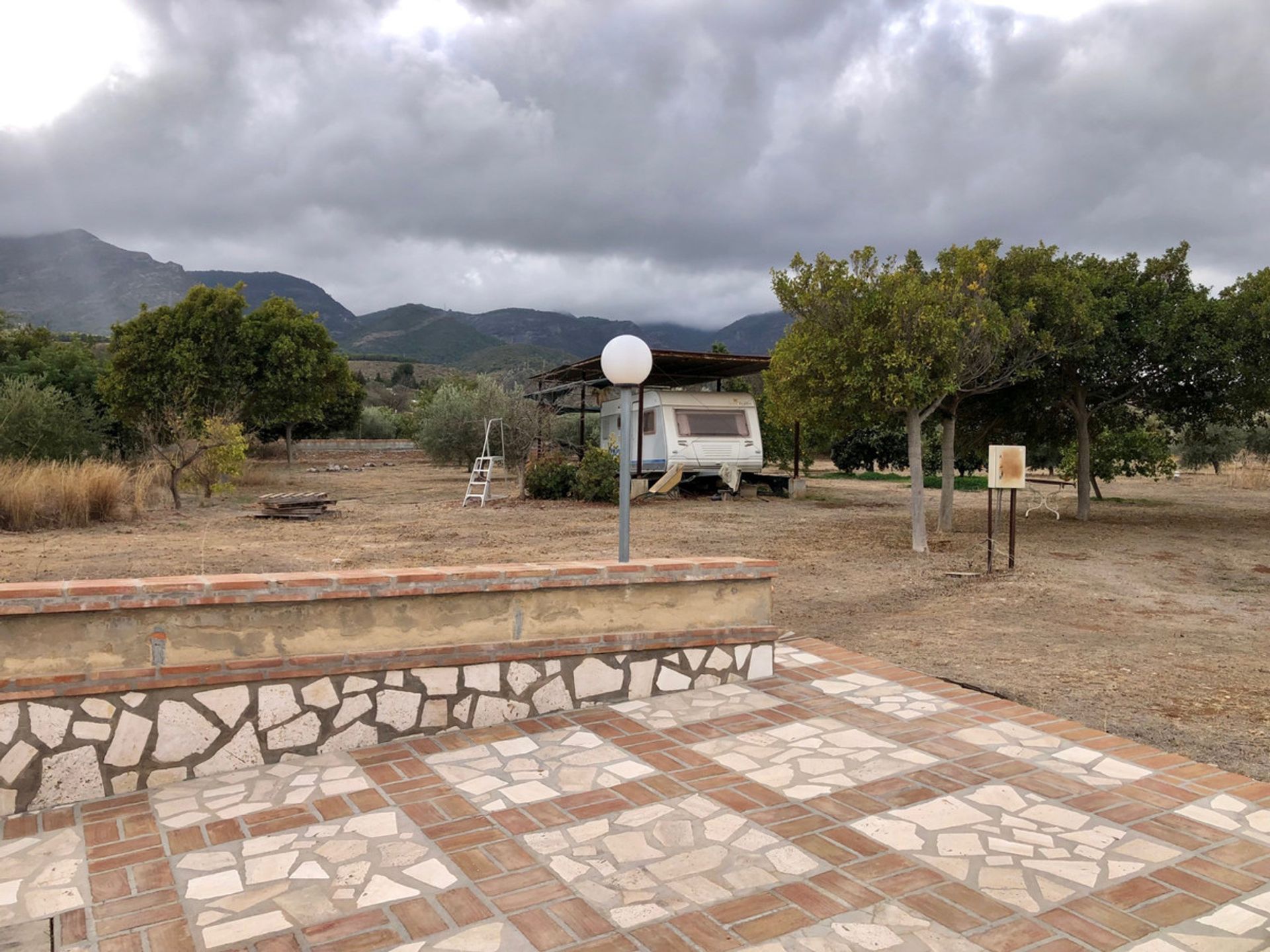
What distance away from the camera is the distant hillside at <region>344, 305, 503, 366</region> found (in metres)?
97.2

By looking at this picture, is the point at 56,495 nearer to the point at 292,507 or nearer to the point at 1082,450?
the point at 292,507

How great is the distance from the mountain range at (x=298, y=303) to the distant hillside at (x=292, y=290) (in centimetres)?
28

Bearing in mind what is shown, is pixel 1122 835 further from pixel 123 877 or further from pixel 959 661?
pixel 123 877

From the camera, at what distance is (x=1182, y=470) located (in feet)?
Result: 97.9

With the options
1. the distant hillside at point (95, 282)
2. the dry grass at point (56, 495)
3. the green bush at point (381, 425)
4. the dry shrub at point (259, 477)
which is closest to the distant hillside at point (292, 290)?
the distant hillside at point (95, 282)

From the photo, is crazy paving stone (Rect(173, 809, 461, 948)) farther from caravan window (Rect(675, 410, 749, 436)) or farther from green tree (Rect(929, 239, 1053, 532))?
caravan window (Rect(675, 410, 749, 436))

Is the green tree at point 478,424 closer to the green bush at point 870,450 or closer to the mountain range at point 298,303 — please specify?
the green bush at point 870,450

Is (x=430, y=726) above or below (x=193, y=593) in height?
below

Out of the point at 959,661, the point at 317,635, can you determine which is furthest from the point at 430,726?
the point at 959,661

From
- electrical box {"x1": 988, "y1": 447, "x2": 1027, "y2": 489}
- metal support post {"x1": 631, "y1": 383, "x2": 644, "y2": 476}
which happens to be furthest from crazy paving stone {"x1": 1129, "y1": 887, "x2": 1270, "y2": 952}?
metal support post {"x1": 631, "y1": 383, "x2": 644, "y2": 476}

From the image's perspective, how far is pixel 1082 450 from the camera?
14383 mm

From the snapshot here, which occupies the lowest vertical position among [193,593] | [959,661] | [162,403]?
[959,661]

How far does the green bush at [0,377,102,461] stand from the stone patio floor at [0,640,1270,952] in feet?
44.9

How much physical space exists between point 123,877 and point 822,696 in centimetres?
319
